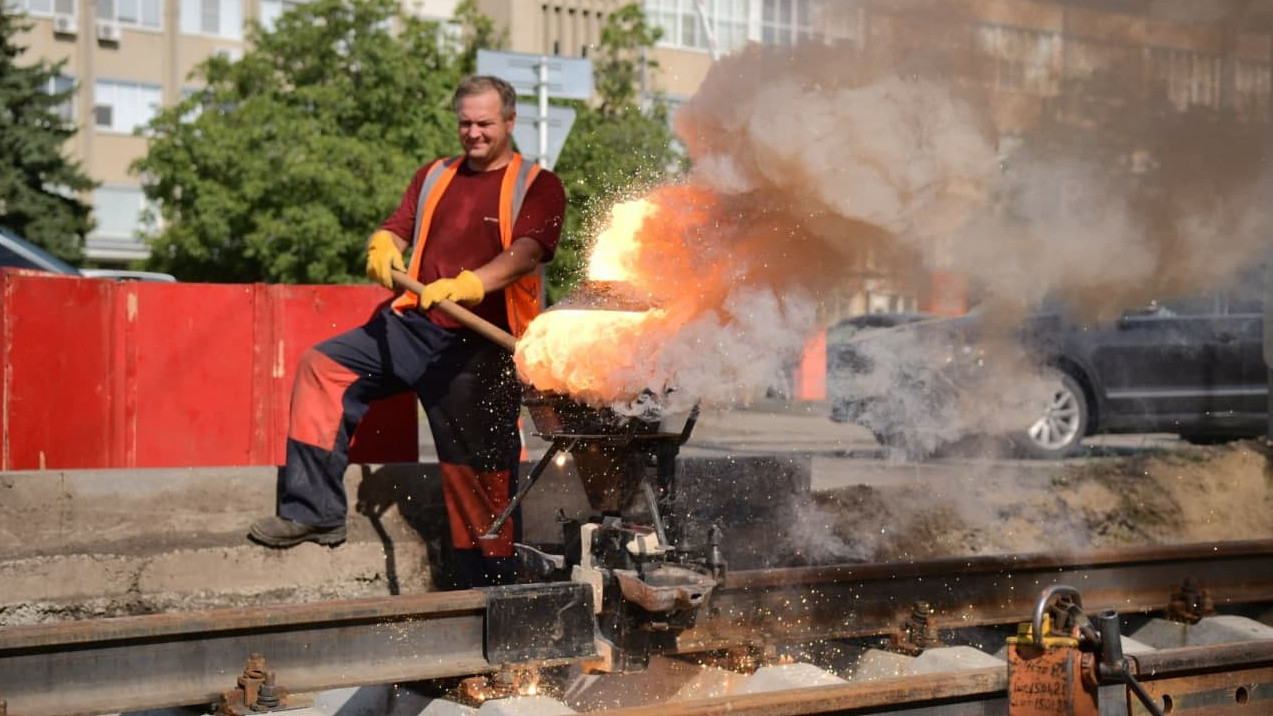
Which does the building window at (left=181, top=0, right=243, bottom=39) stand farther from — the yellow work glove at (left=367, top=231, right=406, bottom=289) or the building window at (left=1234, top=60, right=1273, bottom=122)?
the building window at (left=1234, top=60, right=1273, bottom=122)

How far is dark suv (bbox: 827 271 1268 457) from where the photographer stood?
28.8 ft

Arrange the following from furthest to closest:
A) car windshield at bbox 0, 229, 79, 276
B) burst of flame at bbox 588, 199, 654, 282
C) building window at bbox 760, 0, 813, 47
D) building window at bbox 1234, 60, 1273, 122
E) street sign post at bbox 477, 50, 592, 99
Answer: street sign post at bbox 477, 50, 592, 99
car windshield at bbox 0, 229, 79, 276
building window at bbox 1234, 60, 1273, 122
building window at bbox 760, 0, 813, 47
burst of flame at bbox 588, 199, 654, 282

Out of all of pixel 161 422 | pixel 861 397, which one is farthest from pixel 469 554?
pixel 861 397

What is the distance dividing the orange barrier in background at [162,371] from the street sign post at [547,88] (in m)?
4.41

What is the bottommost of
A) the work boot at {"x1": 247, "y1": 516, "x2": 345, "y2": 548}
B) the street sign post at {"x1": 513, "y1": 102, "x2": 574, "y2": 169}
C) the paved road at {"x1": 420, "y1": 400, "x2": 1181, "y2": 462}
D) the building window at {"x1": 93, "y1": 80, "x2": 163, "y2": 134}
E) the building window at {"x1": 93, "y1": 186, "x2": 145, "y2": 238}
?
the paved road at {"x1": 420, "y1": 400, "x2": 1181, "y2": 462}

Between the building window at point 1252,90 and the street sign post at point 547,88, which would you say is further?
the street sign post at point 547,88

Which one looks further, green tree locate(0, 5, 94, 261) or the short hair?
green tree locate(0, 5, 94, 261)

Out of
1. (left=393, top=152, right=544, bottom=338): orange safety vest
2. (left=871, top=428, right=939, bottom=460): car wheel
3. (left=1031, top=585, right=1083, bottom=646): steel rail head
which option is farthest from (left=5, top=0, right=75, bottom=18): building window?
(left=1031, top=585, right=1083, bottom=646): steel rail head

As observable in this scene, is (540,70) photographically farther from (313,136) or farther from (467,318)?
(313,136)

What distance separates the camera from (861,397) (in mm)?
9297

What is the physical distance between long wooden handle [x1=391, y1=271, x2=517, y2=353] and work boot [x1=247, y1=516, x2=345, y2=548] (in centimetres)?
124

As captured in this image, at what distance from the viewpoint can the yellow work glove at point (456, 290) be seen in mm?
5434

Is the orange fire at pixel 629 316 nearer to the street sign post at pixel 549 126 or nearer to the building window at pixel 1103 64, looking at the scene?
the building window at pixel 1103 64

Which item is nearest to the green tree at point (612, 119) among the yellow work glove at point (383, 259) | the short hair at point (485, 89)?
the short hair at point (485, 89)
